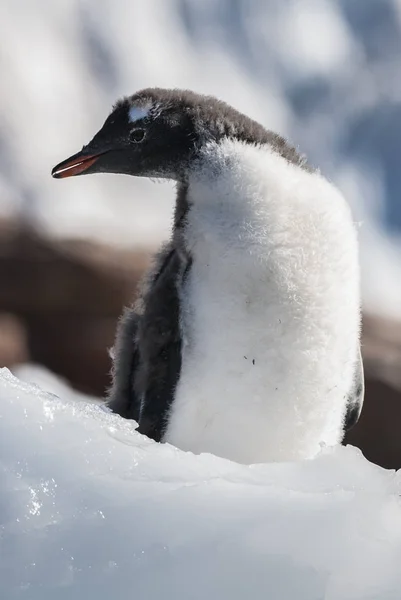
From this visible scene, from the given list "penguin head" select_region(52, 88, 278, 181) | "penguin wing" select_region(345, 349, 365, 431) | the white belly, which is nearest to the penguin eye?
"penguin head" select_region(52, 88, 278, 181)

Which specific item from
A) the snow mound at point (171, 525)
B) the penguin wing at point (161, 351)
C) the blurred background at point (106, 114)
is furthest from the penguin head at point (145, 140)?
the blurred background at point (106, 114)

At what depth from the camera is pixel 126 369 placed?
4.10 feet

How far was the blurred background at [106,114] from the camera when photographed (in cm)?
286

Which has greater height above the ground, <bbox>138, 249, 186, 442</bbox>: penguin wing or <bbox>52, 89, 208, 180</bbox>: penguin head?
<bbox>52, 89, 208, 180</bbox>: penguin head

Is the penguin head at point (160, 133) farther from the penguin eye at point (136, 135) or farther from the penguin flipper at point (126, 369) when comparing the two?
the penguin flipper at point (126, 369)

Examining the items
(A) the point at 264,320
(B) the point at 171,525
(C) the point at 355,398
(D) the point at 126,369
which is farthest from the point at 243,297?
(B) the point at 171,525

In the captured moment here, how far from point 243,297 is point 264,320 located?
0.13 ft

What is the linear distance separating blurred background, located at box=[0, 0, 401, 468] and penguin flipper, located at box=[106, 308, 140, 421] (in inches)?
56.6

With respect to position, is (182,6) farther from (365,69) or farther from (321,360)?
(321,360)

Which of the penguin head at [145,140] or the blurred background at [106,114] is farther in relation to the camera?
the blurred background at [106,114]

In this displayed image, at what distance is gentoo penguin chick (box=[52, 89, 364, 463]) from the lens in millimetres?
1073

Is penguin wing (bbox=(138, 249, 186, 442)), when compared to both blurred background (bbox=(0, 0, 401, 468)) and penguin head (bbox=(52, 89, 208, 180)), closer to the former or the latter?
penguin head (bbox=(52, 89, 208, 180))

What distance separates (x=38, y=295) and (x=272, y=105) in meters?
1.17

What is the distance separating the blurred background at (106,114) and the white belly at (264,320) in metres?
1.62
